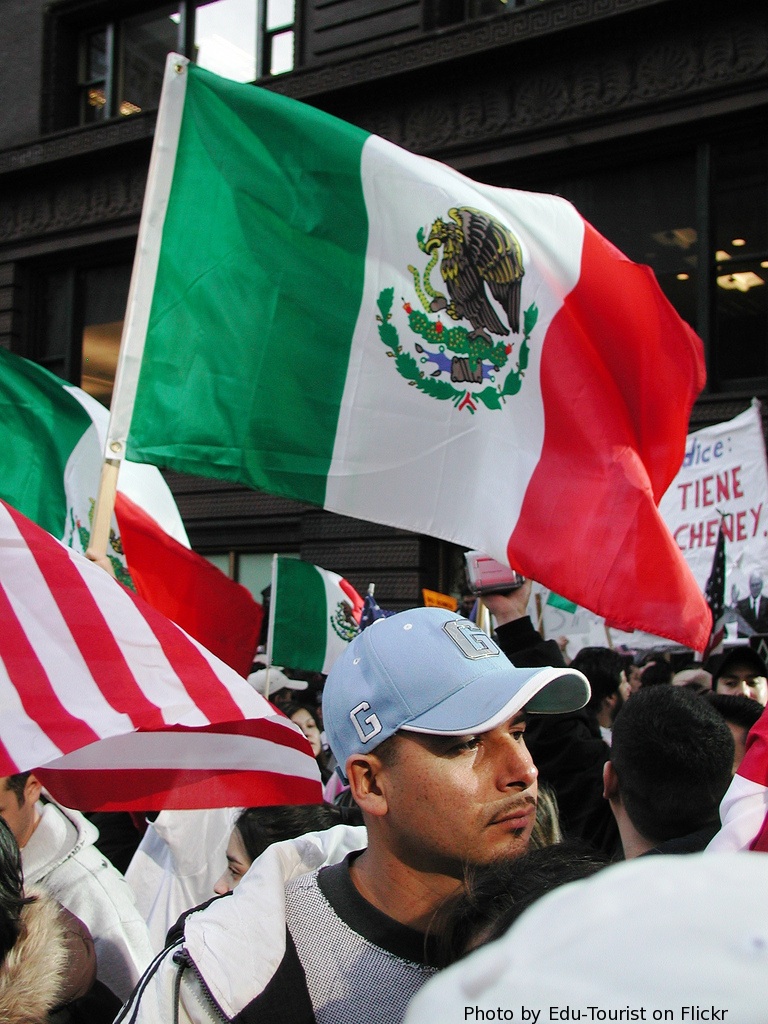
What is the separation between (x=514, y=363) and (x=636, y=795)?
189cm

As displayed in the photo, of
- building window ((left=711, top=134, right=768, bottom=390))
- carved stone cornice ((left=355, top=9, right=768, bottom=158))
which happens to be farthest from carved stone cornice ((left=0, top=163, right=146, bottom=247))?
building window ((left=711, top=134, right=768, bottom=390))

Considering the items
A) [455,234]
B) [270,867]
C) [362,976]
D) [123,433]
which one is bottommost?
[362,976]

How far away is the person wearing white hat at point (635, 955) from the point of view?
0.49m

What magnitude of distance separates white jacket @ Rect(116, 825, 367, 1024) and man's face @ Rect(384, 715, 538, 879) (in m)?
0.25

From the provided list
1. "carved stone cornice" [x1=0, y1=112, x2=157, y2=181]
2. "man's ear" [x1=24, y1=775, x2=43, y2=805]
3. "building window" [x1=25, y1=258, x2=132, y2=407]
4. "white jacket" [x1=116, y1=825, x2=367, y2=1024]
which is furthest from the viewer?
"building window" [x1=25, y1=258, x2=132, y2=407]

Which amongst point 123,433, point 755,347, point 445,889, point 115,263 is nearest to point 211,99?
point 123,433

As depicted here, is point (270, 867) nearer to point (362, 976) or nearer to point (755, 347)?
point (362, 976)

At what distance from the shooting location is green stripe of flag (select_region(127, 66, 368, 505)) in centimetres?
392

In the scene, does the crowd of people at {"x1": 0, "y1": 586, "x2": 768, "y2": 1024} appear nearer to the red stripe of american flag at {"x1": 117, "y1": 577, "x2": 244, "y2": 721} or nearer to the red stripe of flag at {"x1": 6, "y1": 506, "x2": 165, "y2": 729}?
the red stripe of flag at {"x1": 6, "y1": 506, "x2": 165, "y2": 729}

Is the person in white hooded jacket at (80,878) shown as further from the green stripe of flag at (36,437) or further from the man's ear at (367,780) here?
the green stripe of flag at (36,437)

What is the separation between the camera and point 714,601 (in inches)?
281

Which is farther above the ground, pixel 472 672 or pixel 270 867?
pixel 472 672

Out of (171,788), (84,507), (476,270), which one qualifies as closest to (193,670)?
(171,788)

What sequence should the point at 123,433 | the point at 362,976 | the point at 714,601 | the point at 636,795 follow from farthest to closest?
1. the point at 714,601
2. the point at 123,433
3. the point at 636,795
4. the point at 362,976
